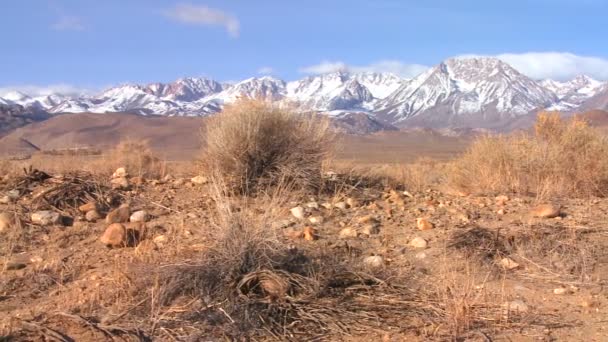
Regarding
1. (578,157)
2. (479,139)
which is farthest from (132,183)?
(578,157)

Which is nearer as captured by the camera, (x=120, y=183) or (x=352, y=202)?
(x=352, y=202)

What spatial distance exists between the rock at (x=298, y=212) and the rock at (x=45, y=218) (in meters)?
2.59

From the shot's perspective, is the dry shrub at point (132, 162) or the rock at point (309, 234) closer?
the rock at point (309, 234)

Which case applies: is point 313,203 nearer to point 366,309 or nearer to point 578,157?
point 366,309

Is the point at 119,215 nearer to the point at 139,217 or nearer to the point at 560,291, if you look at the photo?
the point at 139,217

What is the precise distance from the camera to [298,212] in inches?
301

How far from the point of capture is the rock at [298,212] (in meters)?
7.55

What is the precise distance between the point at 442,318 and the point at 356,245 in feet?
6.43

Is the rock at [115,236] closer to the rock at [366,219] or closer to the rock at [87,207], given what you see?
the rock at [87,207]

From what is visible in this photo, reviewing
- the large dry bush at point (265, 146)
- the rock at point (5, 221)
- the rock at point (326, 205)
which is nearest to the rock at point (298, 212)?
the rock at point (326, 205)

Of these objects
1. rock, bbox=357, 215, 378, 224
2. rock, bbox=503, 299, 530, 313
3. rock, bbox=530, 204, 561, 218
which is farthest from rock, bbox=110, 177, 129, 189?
rock, bbox=503, 299, 530, 313

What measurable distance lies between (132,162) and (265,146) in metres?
5.33

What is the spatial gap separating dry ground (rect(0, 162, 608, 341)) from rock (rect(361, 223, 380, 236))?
1 cm

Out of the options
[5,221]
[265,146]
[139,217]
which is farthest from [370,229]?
[5,221]
